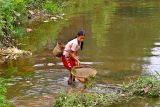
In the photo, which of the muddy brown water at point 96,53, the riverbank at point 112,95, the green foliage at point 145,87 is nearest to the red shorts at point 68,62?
the muddy brown water at point 96,53

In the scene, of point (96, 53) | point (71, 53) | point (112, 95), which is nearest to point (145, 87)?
point (112, 95)

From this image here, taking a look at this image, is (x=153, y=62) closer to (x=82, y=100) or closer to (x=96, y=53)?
(x=96, y=53)

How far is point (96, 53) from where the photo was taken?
1422cm

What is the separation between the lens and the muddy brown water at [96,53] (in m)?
10.4

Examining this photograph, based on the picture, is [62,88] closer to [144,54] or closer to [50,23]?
[144,54]

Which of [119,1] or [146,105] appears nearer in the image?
[146,105]

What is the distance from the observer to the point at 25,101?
9469 mm

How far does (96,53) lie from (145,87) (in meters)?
4.66

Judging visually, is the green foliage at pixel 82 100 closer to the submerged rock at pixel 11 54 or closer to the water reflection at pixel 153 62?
the water reflection at pixel 153 62

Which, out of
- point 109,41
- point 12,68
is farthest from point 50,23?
point 12,68

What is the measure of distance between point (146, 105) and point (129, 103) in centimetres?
37

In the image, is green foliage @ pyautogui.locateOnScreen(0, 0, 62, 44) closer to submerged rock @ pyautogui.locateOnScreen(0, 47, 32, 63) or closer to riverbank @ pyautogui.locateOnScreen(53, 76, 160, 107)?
submerged rock @ pyautogui.locateOnScreen(0, 47, 32, 63)

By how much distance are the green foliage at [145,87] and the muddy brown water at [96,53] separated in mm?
236

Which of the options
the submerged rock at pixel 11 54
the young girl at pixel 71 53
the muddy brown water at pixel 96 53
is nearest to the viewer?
the young girl at pixel 71 53
